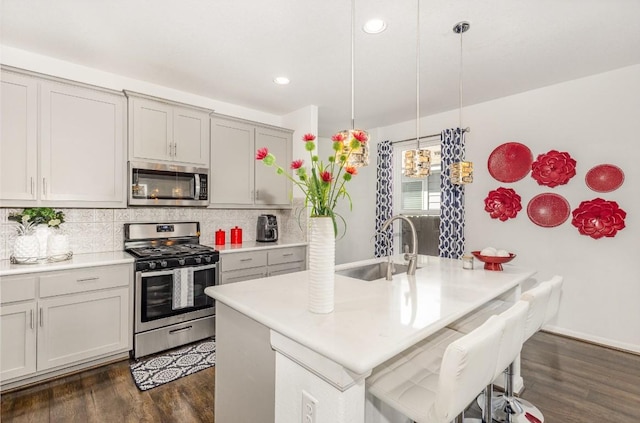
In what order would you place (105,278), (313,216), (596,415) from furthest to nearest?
(105,278), (596,415), (313,216)

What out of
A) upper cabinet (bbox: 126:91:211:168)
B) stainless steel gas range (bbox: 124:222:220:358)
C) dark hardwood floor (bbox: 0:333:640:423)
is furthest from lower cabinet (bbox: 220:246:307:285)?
upper cabinet (bbox: 126:91:211:168)

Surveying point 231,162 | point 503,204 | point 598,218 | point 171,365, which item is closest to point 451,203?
point 503,204

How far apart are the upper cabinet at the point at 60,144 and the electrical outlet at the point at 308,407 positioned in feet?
8.58

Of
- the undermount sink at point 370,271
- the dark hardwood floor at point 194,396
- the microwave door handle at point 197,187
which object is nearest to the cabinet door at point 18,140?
the microwave door handle at point 197,187

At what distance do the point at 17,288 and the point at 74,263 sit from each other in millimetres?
352

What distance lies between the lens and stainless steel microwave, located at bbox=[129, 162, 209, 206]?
297cm

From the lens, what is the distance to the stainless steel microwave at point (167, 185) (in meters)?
2.97

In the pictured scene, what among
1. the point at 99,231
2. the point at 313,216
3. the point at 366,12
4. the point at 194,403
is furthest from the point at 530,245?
the point at 99,231

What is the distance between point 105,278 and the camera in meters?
2.58

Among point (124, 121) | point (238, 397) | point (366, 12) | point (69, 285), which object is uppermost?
point (366, 12)

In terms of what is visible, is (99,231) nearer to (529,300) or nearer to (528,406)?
(529,300)

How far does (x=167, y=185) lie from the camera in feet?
10.5

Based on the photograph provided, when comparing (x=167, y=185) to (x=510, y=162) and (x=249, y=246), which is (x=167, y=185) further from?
(x=510, y=162)

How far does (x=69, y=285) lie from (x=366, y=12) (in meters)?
2.99
